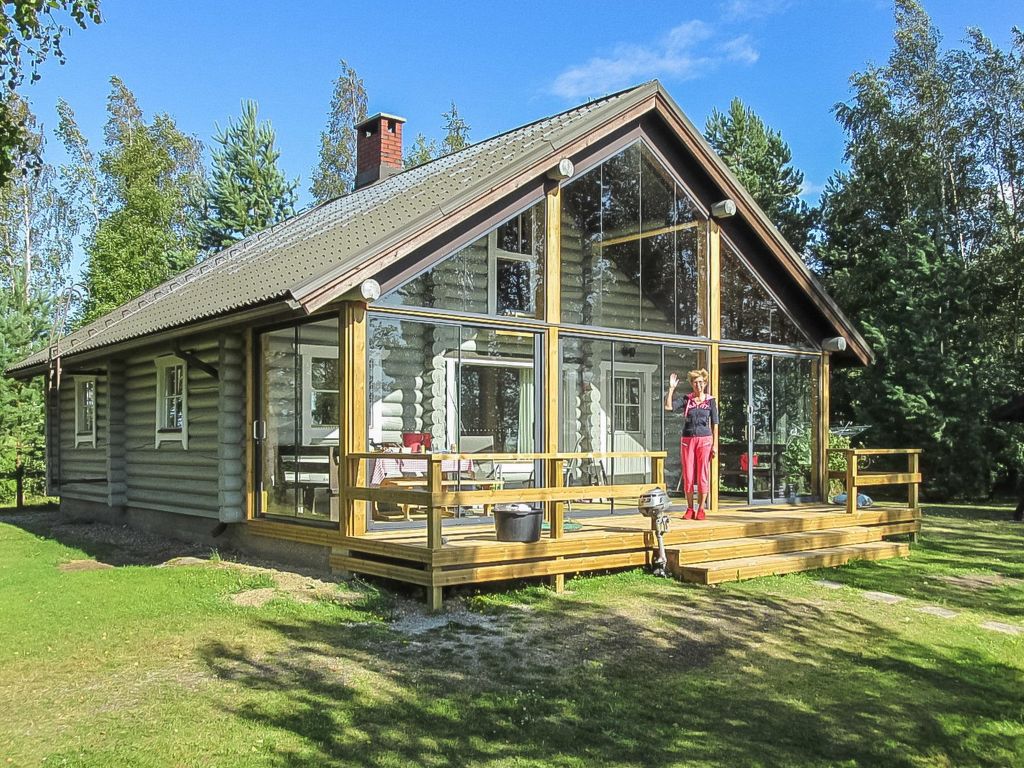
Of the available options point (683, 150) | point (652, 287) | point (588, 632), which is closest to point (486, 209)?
point (652, 287)

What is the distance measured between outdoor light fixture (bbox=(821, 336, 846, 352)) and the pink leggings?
3518 millimetres

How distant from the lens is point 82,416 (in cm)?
1644

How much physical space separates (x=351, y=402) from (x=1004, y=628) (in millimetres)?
6248

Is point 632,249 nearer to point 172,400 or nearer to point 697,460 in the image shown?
point 697,460

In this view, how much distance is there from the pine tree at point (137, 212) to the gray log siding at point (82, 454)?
10.9 meters

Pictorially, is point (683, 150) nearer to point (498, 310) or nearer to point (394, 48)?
point (498, 310)

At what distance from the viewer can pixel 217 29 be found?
1169 inches

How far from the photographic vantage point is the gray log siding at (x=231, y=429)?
10.7 meters

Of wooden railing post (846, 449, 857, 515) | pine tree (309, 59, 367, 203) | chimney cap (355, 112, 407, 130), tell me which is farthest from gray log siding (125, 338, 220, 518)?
pine tree (309, 59, 367, 203)

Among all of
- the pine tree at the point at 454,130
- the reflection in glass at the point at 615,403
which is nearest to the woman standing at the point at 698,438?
the reflection in glass at the point at 615,403

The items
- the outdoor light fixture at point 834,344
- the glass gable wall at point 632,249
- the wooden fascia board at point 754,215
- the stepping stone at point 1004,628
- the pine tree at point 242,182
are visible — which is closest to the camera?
the stepping stone at point 1004,628

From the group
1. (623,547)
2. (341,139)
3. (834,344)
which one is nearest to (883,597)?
(623,547)

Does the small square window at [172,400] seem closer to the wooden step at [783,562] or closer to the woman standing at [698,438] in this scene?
the woman standing at [698,438]

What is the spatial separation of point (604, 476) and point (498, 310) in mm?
3249
